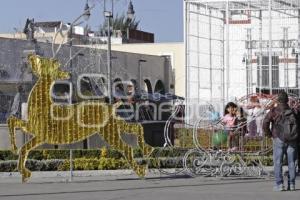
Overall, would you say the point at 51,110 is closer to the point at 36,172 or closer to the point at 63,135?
the point at 63,135

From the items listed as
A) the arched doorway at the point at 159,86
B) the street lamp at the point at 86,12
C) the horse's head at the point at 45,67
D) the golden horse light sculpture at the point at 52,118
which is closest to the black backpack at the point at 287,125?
the golden horse light sculpture at the point at 52,118

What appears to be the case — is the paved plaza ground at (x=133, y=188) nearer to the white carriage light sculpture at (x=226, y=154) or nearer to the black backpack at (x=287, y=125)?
the white carriage light sculpture at (x=226, y=154)

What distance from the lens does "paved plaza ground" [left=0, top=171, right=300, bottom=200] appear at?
13.8 meters

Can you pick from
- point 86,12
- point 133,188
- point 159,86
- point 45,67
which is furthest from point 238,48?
point 159,86

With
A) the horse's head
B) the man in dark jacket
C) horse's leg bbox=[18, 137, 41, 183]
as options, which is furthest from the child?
horse's leg bbox=[18, 137, 41, 183]

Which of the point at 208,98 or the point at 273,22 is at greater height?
the point at 273,22

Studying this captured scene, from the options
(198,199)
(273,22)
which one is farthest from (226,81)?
(198,199)

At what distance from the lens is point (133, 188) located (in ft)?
50.8

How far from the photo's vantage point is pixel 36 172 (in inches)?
740

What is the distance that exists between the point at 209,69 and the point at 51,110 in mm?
11900

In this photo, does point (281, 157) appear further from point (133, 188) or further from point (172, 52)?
point (172, 52)

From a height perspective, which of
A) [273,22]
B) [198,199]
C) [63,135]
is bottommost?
[198,199]

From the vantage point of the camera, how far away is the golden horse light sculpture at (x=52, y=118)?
639 inches

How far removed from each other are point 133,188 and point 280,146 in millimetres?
2931
